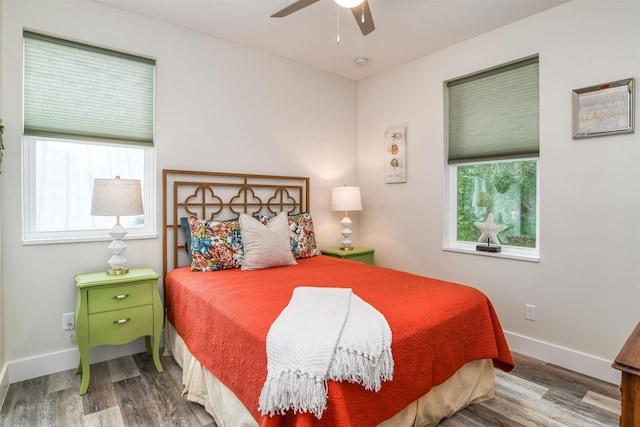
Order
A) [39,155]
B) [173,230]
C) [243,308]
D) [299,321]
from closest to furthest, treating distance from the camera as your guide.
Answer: [299,321] → [243,308] → [39,155] → [173,230]

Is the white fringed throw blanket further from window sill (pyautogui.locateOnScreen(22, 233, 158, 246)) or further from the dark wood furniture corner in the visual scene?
window sill (pyautogui.locateOnScreen(22, 233, 158, 246))

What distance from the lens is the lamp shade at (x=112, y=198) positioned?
2285 mm

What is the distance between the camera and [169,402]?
211 centimetres

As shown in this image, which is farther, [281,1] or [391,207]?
[391,207]

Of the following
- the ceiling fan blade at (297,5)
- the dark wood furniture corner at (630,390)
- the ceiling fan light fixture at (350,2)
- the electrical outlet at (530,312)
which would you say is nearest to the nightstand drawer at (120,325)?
the ceiling fan blade at (297,5)

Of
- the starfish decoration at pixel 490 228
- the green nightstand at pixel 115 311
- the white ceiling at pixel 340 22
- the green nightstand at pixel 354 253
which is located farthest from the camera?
the green nightstand at pixel 354 253

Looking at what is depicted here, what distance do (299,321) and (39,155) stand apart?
7.65 feet

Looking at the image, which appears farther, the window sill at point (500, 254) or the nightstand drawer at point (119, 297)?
the window sill at point (500, 254)

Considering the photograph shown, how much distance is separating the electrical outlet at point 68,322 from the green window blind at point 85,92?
130cm

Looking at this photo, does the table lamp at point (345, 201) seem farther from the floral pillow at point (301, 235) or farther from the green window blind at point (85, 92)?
the green window blind at point (85, 92)

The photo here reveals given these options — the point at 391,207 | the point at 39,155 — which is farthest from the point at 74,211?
the point at 391,207

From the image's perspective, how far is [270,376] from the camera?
1323mm

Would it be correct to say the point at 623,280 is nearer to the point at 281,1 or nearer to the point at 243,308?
the point at 243,308

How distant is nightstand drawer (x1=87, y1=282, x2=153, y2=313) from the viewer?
7.42 feet
